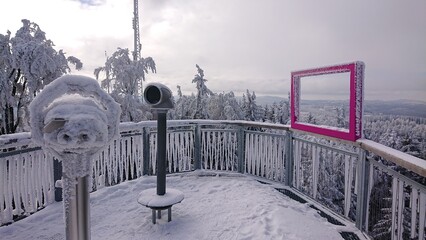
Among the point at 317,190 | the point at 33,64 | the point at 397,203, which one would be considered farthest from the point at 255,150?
the point at 33,64

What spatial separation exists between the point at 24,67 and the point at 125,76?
4.81 m

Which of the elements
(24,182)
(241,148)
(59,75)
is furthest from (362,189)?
(59,75)

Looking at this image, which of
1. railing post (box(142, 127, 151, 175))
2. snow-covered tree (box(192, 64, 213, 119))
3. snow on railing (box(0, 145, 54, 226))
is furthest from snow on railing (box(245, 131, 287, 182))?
snow-covered tree (box(192, 64, 213, 119))

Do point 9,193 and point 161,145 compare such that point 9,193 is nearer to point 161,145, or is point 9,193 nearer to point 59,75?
point 161,145

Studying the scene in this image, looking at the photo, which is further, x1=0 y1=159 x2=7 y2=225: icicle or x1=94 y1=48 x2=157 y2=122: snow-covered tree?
x1=94 y1=48 x2=157 y2=122: snow-covered tree

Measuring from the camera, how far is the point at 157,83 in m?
3.65

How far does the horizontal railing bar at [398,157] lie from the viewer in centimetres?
194

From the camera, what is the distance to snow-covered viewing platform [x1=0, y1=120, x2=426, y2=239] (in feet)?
10.2

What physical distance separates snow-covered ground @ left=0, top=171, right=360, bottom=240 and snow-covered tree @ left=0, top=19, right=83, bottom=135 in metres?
7.71

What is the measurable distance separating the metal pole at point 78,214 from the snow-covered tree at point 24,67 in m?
10.5

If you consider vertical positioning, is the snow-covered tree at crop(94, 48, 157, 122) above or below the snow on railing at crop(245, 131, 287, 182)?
above

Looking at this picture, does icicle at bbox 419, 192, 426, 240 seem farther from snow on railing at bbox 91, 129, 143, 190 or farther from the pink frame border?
snow on railing at bbox 91, 129, 143, 190

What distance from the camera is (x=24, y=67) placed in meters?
10.4

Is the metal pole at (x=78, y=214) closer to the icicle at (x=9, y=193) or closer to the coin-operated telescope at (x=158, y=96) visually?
the coin-operated telescope at (x=158, y=96)
